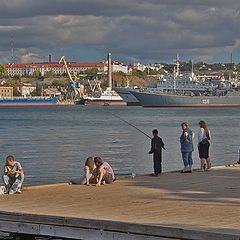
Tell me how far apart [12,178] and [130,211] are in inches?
159

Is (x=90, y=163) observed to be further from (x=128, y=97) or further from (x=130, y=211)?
(x=128, y=97)

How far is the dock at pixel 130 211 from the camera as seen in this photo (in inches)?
434

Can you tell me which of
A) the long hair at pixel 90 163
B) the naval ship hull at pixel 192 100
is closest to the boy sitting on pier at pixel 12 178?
the long hair at pixel 90 163

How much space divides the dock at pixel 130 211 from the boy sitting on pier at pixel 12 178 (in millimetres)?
280

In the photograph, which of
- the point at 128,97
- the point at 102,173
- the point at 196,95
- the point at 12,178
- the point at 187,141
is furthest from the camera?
the point at 128,97

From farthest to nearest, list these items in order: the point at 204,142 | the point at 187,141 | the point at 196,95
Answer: the point at 196,95, the point at 204,142, the point at 187,141

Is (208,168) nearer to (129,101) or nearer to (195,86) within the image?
(195,86)

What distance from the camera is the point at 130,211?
12672 mm

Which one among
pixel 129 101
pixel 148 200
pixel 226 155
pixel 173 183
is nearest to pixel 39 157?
pixel 226 155

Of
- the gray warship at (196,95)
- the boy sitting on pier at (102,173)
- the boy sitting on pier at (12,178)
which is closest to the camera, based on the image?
the boy sitting on pier at (12,178)

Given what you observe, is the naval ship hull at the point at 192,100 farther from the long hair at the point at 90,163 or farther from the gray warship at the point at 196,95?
the long hair at the point at 90,163

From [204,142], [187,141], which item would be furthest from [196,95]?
[187,141]

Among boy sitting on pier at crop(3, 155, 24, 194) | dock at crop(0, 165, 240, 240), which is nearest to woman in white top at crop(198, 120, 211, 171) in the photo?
dock at crop(0, 165, 240, 240)

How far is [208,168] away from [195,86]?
14887 cm
